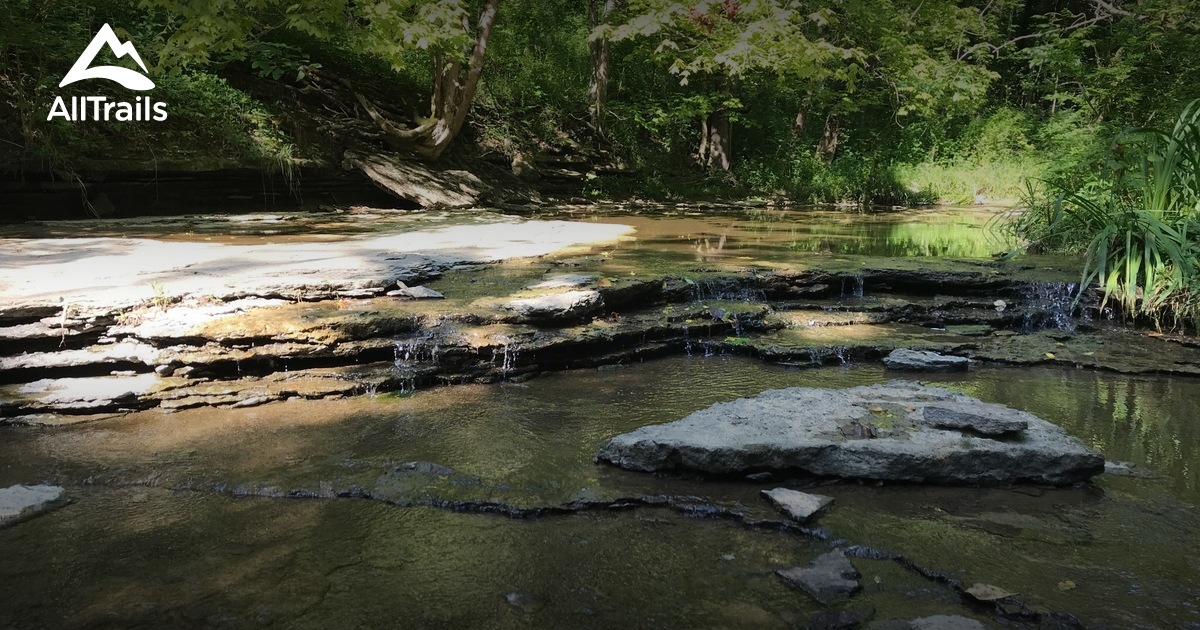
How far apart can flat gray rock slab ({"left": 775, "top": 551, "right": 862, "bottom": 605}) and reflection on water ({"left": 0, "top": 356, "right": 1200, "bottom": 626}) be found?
1.8 inches

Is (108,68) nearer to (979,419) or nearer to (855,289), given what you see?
(855,289)

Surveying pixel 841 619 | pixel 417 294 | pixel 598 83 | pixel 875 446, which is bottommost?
pixel 841 619

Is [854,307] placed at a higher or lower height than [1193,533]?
higher

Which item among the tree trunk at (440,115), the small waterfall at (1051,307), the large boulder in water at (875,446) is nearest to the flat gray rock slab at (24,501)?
the large boulder in water at (875,446)

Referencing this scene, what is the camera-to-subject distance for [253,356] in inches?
147

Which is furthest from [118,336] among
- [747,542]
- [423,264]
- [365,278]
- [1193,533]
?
Answer: [1193,533]

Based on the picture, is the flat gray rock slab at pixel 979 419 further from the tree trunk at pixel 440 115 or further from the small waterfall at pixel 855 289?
the tree trunk at pixel 440 115

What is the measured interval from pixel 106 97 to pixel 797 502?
9.70 m

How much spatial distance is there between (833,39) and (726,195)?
3905mm

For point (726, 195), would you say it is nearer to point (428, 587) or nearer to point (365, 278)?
point (365, 278)

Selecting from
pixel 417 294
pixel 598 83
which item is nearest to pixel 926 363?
pixel 417 294

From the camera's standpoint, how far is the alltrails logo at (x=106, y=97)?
851cm

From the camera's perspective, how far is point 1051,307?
5.41m

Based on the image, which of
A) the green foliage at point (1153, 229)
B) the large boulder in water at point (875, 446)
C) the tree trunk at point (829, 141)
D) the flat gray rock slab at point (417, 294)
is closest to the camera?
the large boulder in water at point (875, 446)
